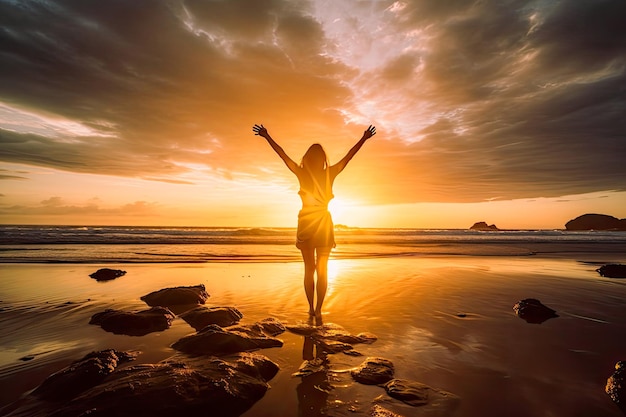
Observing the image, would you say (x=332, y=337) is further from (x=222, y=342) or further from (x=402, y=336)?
(x=222, y=342)

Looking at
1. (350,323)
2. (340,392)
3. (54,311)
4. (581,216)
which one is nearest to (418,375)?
(340,392)

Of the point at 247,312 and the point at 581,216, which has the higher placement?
the point at 581,216

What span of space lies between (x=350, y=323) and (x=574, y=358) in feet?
9.92

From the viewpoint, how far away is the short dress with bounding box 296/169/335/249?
18.8 feet

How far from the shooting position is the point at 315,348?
4.09 meters

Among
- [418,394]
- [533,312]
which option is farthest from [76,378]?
[533,312]

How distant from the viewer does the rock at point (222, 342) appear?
12.5 feet

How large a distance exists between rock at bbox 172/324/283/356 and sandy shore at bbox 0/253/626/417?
0.23 meters

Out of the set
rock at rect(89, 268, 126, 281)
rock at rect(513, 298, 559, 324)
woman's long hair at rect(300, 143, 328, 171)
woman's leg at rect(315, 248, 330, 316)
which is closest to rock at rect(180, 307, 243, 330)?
woman's leg at rect(315, 248, 330, 316)

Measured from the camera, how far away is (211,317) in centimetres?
534

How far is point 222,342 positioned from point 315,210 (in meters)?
2.85

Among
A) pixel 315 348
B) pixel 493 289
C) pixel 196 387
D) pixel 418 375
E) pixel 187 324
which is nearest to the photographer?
pixel 196 387

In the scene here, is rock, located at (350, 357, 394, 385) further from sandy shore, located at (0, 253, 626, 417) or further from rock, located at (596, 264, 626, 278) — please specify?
rock, located at (596, 264, 626, 278)

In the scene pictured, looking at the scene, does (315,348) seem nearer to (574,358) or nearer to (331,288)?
(574,358)
